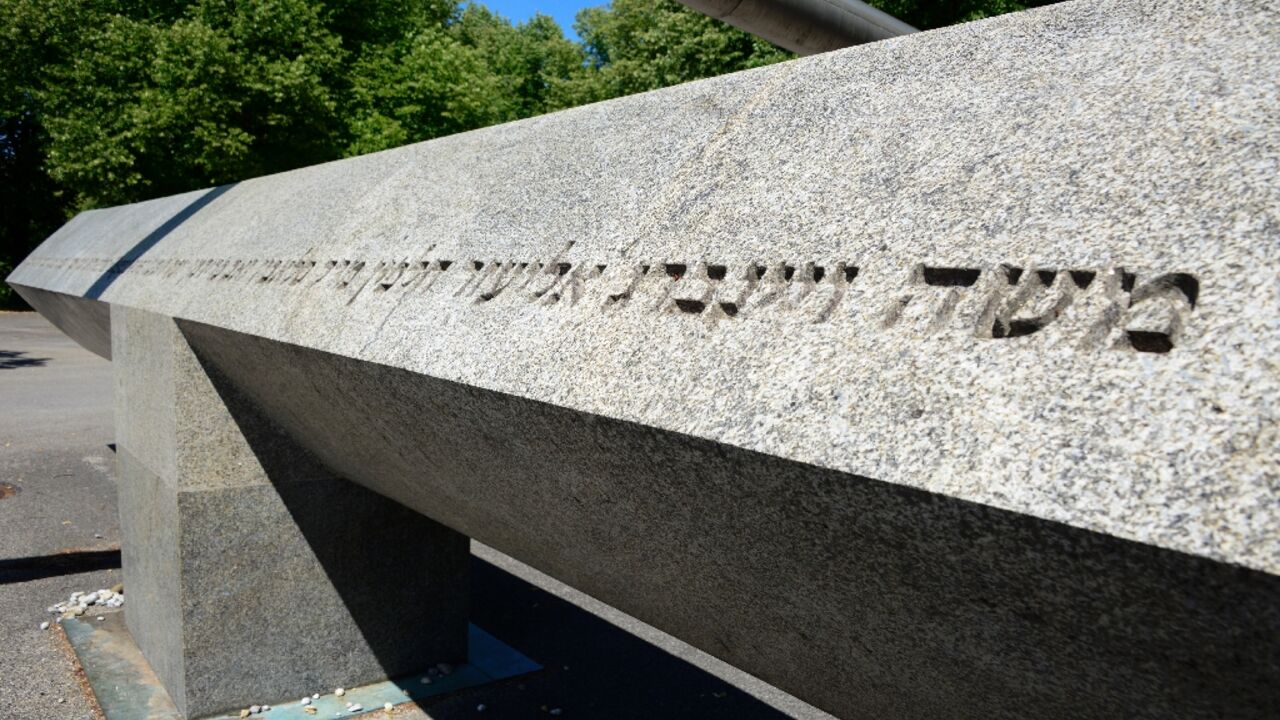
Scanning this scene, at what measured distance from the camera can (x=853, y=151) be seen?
1.93 meters

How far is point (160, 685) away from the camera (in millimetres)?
4879

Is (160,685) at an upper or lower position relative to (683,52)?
lower

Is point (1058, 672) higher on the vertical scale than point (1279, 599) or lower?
lower

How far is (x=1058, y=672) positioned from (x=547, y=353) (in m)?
1.13

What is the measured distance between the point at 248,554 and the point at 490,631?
196cm

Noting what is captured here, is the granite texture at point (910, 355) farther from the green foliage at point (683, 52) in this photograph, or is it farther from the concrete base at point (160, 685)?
the green foliage at point (683, 52)

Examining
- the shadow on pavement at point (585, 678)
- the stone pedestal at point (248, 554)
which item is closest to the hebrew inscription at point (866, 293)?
the stone pedestal at point (248, 554)

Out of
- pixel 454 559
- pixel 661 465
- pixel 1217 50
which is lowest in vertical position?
pixel 454 559

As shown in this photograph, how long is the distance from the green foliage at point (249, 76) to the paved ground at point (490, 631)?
10253mm

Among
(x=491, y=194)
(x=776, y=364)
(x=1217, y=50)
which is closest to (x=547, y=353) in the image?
(x=776, y=364)

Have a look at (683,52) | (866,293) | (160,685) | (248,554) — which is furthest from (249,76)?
(866,293)

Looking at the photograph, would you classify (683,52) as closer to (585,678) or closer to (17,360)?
(17,360)

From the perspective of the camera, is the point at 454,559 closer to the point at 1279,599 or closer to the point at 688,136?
the point at 688,136

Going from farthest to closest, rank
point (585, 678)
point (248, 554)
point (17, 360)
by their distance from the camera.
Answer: point (17, 360)
point (585, 678)
point (248, 554)
